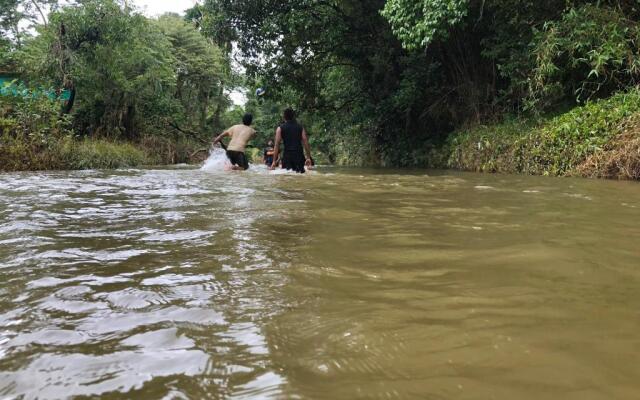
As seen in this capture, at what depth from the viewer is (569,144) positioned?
943cm

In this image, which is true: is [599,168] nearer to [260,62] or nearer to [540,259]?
[540,259]

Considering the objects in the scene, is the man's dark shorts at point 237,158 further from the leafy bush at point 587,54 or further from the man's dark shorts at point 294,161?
the leafy bush at point 587,54

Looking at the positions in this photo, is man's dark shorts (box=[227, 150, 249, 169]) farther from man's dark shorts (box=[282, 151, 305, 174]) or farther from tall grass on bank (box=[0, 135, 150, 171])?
tall grass on bank (box=[0, 135, 150, 171])

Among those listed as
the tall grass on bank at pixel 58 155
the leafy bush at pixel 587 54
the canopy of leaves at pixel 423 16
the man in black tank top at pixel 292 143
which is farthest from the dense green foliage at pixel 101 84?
the leafy bush at pixel 587 54

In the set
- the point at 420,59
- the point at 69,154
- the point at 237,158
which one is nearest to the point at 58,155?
the point at 69,154

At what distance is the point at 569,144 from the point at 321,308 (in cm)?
906

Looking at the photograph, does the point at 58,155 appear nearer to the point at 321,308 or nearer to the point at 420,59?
the point at 420,59

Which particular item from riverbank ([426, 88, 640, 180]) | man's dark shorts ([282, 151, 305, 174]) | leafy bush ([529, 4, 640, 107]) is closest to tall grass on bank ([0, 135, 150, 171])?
man's dark shorts ([282, 151, 305, 174])

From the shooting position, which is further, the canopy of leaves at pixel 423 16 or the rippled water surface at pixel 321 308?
the canopy of leaves at pixel 423 16

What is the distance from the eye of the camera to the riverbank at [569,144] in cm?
798

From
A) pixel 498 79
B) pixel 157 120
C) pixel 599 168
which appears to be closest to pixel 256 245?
pixel 599 168

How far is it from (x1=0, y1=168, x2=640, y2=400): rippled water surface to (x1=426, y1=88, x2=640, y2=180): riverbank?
4763mm

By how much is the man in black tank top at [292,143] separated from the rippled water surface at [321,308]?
584cm

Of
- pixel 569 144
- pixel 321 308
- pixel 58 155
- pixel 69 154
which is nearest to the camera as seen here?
pixel 321 308
